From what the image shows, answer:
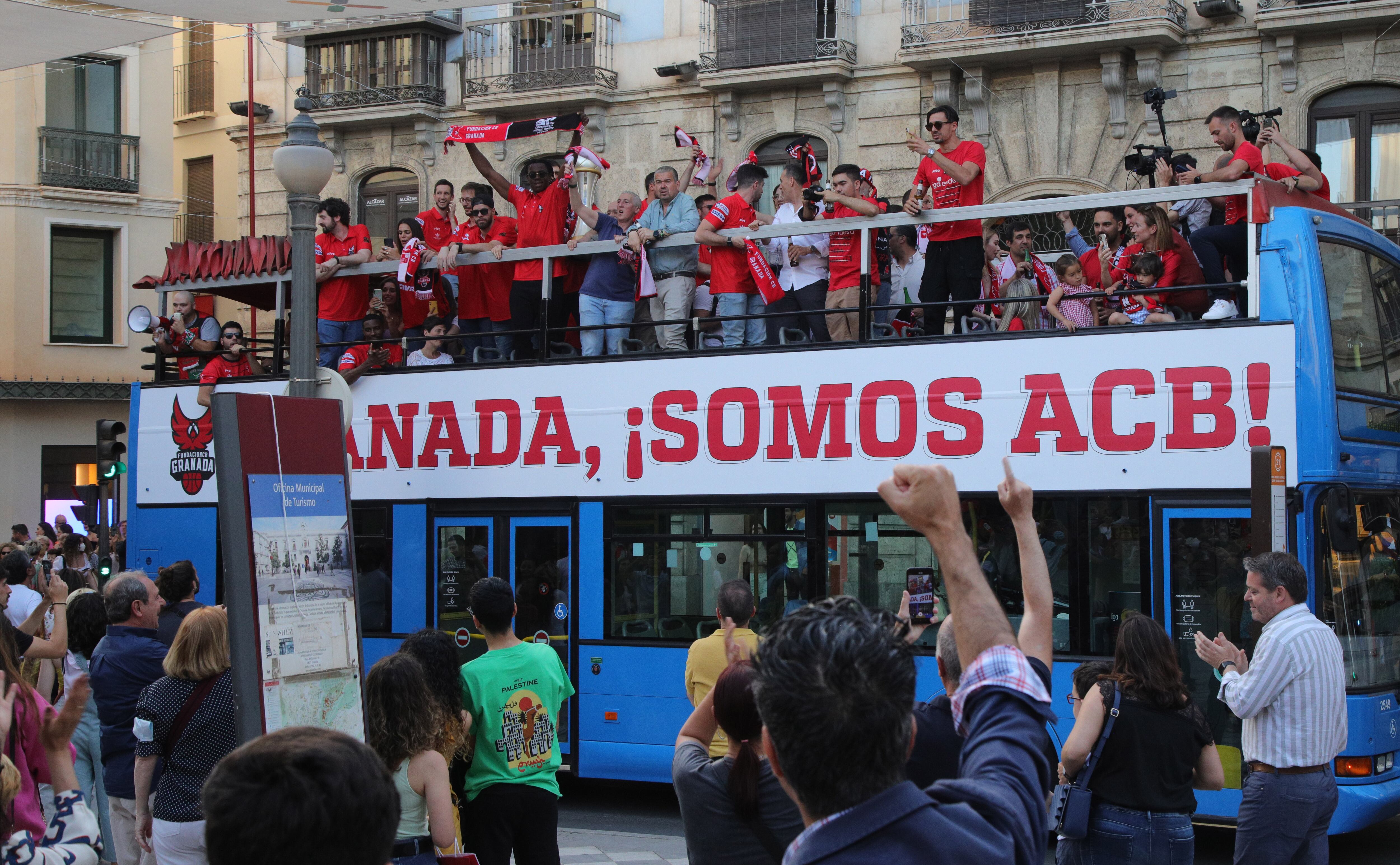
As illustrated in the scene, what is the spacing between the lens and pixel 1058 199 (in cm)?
905

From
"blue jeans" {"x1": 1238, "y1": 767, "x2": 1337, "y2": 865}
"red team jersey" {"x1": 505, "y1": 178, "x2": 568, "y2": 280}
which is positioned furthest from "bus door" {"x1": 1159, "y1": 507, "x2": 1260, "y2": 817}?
"red team jersey" {"x1": 505, "y1": 178, "x2": 568, "y2": 280}

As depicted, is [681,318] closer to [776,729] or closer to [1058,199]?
[1058,199]

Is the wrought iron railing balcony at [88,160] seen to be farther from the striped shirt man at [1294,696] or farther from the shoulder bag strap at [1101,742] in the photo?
the shoulder bag strap at [1101,742]

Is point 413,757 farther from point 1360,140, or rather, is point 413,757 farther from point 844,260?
point 1360,140

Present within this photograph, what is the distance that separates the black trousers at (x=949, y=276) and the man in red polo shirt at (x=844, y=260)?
0.41 metres

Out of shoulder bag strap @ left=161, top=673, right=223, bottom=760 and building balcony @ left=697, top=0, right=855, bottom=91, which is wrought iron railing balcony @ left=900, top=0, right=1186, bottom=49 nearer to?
building balcony @ left=697, top=0, right=855, bottom=91

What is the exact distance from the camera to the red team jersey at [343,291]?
13000 millimetres

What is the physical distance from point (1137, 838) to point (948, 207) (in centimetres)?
631

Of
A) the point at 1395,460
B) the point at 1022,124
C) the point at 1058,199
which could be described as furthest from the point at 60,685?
the point at 1022,124

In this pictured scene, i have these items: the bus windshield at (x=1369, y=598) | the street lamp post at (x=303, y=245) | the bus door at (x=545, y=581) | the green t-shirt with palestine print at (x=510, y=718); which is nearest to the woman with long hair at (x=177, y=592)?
the street lamp post at (x=303, y=245)

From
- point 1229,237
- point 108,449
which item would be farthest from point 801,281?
point 108,449

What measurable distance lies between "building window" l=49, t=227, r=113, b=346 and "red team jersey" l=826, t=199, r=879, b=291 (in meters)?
23.5

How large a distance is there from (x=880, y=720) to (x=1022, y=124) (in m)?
20.2

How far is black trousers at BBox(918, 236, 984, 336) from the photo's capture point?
10.2 metres
